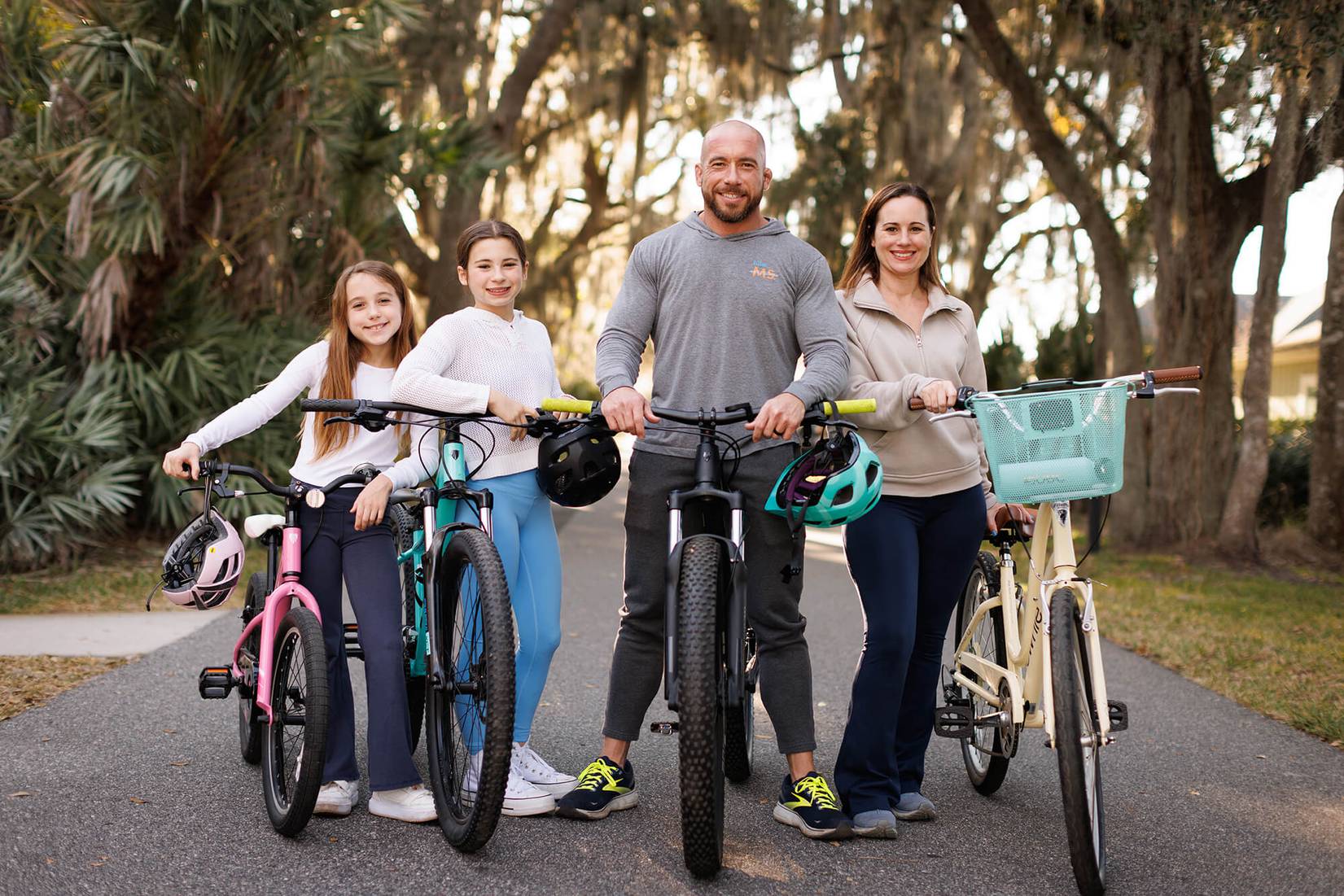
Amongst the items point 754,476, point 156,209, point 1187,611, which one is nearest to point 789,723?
point 754,476

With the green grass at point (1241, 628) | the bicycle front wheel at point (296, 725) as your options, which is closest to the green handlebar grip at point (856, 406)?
the bicycle front wheel at point (296, 725)

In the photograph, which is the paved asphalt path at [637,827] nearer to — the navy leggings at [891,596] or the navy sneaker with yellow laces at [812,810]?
the navy sneaker with yellow laces at [812,810]

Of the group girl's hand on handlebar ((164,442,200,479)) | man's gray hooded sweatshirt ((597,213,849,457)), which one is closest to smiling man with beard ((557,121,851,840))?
man's gray hooded sweatshirt ((597,213,849,457))

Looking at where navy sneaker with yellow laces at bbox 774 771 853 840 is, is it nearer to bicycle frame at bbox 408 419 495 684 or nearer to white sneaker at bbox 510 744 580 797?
white sneaker at bbox 510 744 580 797

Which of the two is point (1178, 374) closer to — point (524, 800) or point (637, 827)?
point (637, 827)

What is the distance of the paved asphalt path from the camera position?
3572 millimetres

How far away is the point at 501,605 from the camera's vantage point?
3605mm

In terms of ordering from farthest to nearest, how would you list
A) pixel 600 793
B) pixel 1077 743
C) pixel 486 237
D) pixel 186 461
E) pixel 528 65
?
1. pixel 528 65
2. pixel 486 237
3. pixel 600 793
4. pixel 186 461
5. pixel 1077 743

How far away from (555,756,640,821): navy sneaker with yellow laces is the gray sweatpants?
26 cm

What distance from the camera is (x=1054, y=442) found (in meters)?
3.59

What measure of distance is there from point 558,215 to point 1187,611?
19.1 metres

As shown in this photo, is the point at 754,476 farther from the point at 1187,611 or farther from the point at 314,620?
the point at 1187,611

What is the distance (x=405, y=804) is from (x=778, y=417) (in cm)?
172

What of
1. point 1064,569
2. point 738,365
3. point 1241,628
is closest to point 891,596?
point 1064,569
